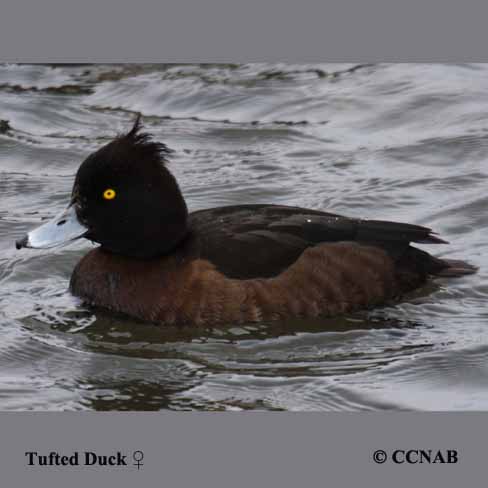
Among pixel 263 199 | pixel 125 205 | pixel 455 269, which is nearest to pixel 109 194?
pixel 125 205

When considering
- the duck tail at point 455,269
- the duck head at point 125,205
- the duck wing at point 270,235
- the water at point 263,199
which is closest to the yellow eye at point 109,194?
the duck head at point 125,205

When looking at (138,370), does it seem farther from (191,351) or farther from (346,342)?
(346,342)

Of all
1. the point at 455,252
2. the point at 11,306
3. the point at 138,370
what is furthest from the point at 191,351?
the point at 455,252

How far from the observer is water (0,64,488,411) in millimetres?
7133

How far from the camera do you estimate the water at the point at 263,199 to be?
713 cm

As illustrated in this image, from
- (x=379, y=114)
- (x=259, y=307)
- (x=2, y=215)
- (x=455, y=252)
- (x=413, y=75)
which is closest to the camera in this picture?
(x=259, y=307)

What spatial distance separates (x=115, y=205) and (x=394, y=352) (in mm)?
1985

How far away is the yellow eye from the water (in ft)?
2.57

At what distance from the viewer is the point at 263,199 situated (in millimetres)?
10312

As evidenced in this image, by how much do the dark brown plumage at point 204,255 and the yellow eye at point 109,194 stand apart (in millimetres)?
30

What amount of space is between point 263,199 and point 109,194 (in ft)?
8.38

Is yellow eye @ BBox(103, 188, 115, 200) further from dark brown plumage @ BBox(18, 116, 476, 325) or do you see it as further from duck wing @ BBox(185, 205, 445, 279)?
duck wing @ BBox(185, 205, 445, 279)

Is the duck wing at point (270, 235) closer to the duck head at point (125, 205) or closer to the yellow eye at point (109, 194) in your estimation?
the duck head at point (125, 205)

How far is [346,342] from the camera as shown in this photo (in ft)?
25.3
